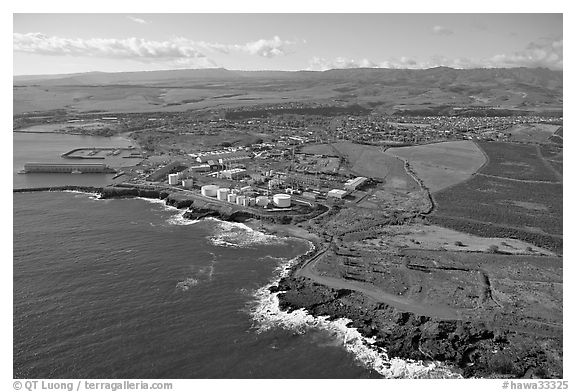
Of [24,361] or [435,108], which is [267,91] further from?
[24,361]

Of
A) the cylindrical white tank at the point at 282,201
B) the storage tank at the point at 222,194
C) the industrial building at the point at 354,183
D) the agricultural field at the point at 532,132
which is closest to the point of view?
the cylindrical white tank at the point at 282,201

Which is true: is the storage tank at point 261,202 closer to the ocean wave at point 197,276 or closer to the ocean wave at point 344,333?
the ocean wave at point 197,276

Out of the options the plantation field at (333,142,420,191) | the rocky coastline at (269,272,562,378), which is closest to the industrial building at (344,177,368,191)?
the plantation field at (333,142,420,191)

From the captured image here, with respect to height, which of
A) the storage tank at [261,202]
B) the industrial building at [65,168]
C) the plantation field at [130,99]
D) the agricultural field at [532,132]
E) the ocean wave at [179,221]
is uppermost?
the plantation field at [130,99]

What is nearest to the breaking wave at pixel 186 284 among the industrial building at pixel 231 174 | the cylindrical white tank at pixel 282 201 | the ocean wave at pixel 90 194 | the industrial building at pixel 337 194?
the cylindrical white tank at pixel 282 201

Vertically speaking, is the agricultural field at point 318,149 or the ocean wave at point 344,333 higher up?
the agricultural field at point 318,149

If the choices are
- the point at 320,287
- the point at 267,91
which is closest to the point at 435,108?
the point at 267,91

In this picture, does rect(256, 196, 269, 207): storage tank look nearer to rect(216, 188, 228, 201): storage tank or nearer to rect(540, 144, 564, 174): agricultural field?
rect(216, 188, 228, 201): storage tank
